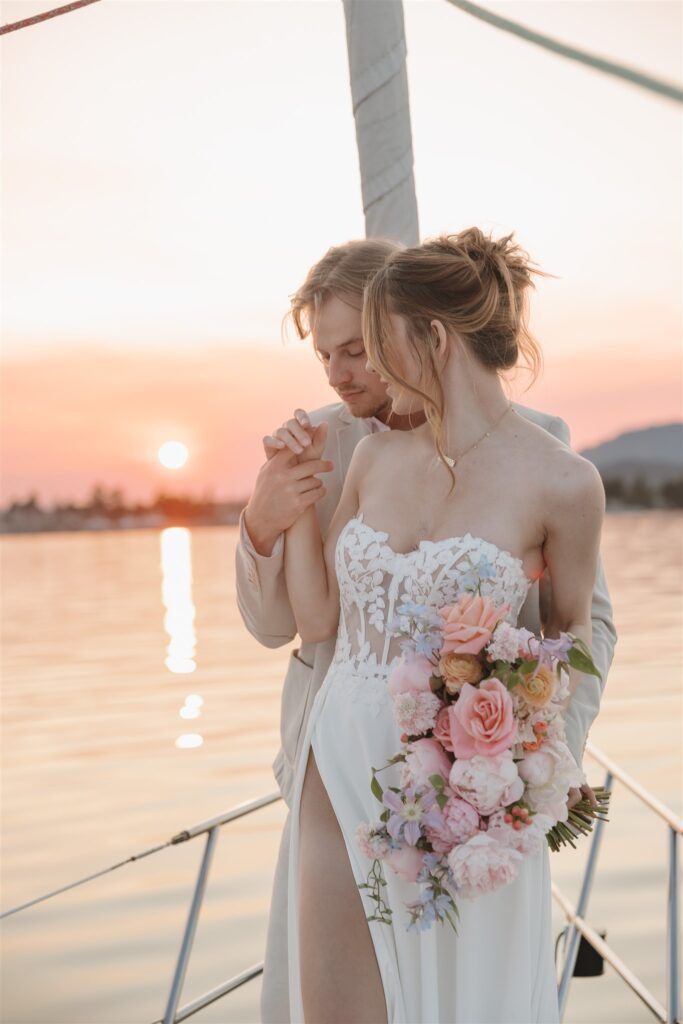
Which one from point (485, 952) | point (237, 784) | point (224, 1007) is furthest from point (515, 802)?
point (237, 784)

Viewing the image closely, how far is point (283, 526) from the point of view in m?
2.59

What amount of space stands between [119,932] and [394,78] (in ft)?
20.3

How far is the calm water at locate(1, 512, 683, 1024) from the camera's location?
6.90m

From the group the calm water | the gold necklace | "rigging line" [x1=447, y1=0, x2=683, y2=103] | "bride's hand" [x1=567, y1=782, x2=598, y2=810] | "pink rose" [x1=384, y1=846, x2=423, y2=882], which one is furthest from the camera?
the calm water

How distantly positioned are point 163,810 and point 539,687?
8941 millimetres

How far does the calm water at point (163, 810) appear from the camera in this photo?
690 cm

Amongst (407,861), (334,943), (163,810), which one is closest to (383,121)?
(407,861)

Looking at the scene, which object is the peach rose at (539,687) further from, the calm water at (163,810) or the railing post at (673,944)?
the calm water at (163,810)

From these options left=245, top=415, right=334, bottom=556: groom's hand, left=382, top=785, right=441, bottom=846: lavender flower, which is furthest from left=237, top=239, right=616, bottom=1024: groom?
left=382, top=785, right=441, bottom=846: lavender flower

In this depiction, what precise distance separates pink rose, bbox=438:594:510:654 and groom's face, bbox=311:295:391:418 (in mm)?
727

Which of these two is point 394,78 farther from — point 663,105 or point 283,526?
point 663,105

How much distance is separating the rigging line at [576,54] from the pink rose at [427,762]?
3.64 ft

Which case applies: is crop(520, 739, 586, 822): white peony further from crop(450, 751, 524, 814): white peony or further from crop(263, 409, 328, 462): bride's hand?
crop(263, 409, 328, 462): bride's hand

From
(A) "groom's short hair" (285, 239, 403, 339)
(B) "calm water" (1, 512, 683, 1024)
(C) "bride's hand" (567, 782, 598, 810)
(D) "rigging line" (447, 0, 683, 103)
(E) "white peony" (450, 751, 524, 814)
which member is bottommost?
(B) "calm water" (1, 512, 683, 1024)
